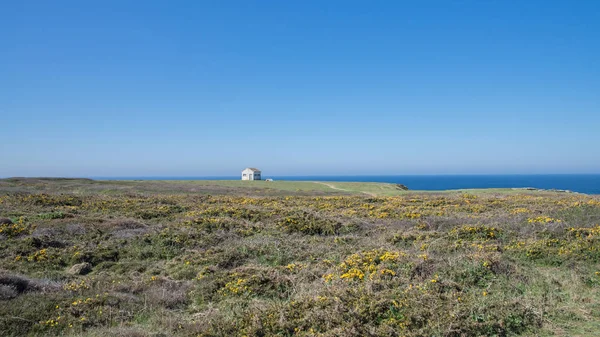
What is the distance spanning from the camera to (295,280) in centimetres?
974

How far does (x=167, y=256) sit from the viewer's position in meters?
13.5

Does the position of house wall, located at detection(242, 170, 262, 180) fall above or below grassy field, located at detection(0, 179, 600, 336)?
above

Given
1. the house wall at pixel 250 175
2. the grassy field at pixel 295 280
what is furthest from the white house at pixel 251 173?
the grassy field at pixel 295 280

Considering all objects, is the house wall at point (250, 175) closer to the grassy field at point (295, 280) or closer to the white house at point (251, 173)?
the white house at point (251, 173)

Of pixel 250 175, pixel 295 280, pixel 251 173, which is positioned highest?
pixel 251 173

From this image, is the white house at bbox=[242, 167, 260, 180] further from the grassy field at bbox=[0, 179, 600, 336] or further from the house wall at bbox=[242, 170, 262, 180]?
the grassy field at bbox=[0, 179, 600, 336]

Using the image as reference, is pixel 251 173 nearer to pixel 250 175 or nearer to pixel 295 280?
pixel 250 175

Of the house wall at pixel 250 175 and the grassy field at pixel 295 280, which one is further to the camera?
the house wall at pixel 250 175

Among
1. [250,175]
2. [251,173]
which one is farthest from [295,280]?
[250,175]

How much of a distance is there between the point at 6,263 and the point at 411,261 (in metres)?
12.8

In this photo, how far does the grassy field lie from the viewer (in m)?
7.06

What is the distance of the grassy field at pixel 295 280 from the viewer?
23.2 ft

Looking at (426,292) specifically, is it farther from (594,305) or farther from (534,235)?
(534,235)

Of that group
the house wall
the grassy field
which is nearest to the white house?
the house wall
